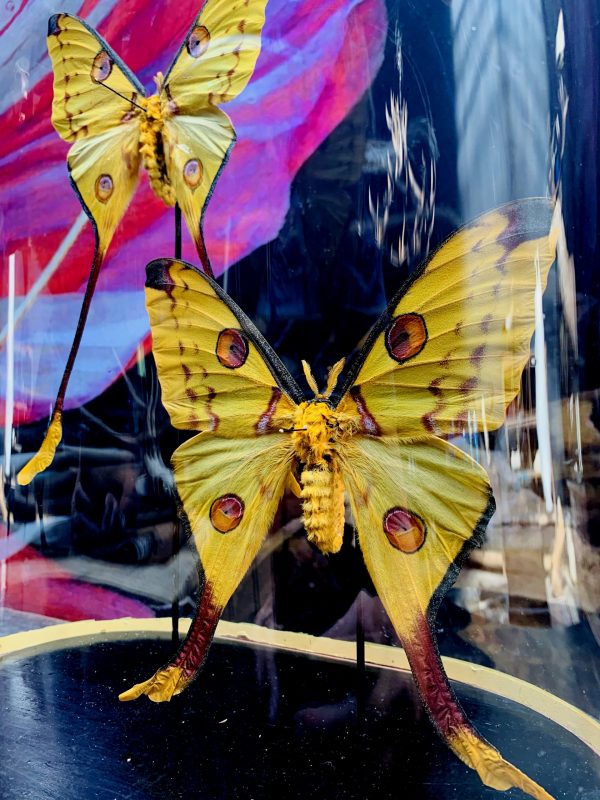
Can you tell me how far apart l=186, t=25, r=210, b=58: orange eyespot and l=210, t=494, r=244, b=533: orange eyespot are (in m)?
0.68

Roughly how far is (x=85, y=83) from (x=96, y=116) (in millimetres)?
58

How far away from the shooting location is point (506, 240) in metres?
0.77

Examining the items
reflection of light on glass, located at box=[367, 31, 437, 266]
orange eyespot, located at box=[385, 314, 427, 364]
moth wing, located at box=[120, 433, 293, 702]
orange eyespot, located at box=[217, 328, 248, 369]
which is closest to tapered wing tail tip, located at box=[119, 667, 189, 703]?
moth wing, located at box=[120, 433, 293, 702]

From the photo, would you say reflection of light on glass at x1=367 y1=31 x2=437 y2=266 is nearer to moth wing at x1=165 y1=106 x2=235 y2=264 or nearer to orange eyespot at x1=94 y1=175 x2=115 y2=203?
moth wing at x1=165 y1=106 x2=235 y2=264

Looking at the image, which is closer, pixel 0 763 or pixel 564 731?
pixel 564 731

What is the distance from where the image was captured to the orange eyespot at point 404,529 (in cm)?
82

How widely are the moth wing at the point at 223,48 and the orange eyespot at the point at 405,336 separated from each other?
482mm

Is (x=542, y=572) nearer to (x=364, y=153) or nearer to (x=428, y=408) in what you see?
(x=428, y=408)

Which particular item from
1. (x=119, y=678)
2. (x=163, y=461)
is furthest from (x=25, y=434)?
(x=119, y=678)

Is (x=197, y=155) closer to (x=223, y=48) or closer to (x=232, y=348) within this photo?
(x=223, y=48)

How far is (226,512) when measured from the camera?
37.3 inches

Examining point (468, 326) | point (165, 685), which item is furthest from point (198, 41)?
point (165, 685)

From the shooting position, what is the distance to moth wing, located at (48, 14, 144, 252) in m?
1.11

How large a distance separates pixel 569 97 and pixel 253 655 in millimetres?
952
